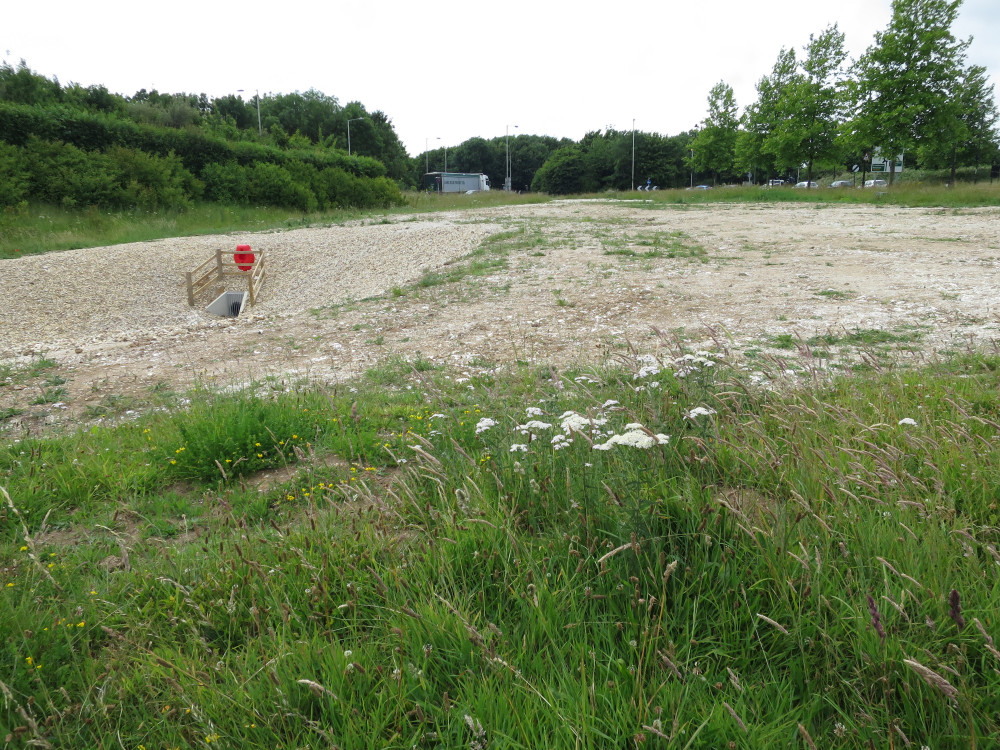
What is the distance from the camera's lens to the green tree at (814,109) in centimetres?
3506

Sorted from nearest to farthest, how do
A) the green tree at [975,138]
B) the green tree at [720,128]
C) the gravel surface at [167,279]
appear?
the gravel surface at [167,279] < the green tree at [975,138] < the green tree at [720,128]

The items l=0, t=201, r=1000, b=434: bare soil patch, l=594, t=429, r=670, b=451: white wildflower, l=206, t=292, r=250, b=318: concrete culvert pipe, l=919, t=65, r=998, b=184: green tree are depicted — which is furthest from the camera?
l=919, t=65, r=998, b=184: green tree

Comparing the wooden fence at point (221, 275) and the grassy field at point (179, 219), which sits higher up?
the grassy field at point (179, 219)

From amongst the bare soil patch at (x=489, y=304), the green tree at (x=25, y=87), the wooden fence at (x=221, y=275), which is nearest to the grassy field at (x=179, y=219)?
the bare soil patch at (x=489, y=304)

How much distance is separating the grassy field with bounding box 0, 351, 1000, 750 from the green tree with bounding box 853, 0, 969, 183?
110ft

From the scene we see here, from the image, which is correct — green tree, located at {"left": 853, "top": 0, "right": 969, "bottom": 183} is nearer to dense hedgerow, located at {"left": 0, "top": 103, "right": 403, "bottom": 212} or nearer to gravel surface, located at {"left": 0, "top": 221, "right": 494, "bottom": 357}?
gravel surface, located at {"left": 0, "top": 221, "right": 494, "bottom": 357}

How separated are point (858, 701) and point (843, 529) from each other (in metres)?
0.71

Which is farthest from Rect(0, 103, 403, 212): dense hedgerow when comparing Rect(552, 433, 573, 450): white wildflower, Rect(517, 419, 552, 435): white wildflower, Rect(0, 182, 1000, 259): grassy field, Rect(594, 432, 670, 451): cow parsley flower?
Rect(594, 432, 670, 451): cow parsley flower

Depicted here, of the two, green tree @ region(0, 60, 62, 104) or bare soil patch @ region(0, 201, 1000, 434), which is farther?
green tree @ region(0, 60, 62, 104)

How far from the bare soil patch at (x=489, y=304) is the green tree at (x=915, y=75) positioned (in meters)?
13.9

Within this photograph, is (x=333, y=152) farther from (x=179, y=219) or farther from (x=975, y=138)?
(x=975, y=138)

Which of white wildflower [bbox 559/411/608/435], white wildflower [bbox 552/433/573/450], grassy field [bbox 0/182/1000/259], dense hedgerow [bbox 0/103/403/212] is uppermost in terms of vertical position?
dense hedgerow [bbox 0/103/403/212]

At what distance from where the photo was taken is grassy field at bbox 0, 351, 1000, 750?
166 cm

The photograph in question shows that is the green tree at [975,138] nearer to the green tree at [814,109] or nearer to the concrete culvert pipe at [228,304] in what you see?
the green tree at [814,109]
